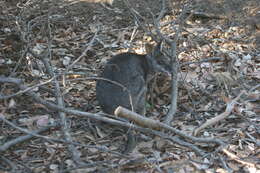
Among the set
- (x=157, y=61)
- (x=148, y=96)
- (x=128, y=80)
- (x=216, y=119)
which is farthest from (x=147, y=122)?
(x=157, y=61)

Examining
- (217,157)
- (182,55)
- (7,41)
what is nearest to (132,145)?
(217,157)

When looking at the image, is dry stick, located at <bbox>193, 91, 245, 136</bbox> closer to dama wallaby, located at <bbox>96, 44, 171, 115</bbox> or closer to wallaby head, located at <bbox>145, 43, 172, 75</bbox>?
dama wallaby, located at <bbox>96, 44, 171, 115</bbox>

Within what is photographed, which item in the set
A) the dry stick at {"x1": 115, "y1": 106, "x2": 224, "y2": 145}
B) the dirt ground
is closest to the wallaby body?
the dirt ground

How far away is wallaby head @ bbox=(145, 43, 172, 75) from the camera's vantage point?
5.67 m

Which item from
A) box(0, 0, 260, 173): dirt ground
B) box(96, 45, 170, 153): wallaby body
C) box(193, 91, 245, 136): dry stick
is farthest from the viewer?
box(96, 45, 170, 153): wallaby body

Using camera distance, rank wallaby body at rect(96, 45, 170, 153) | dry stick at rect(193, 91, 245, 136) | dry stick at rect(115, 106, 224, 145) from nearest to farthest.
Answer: dry stick at rect(115, 106, 224, 145)
dry stick at rect(193, 91, 245, 136)
wallaby body at rect(96, 45, 170, 153)

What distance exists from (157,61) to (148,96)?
0.51 metres

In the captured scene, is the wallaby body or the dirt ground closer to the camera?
the dirt ground

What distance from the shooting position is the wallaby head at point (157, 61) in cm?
567

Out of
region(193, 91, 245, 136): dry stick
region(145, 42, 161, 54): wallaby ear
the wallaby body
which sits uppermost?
region(145, 42, 161, 54): wallaby ear

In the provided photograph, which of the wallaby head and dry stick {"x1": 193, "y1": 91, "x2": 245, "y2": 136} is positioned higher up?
the wallaby head

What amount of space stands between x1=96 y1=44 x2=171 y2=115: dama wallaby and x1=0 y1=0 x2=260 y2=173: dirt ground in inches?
9.1

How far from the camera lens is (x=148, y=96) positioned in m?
5.60

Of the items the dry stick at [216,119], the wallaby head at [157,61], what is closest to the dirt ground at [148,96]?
the dry stick at [216,119]
